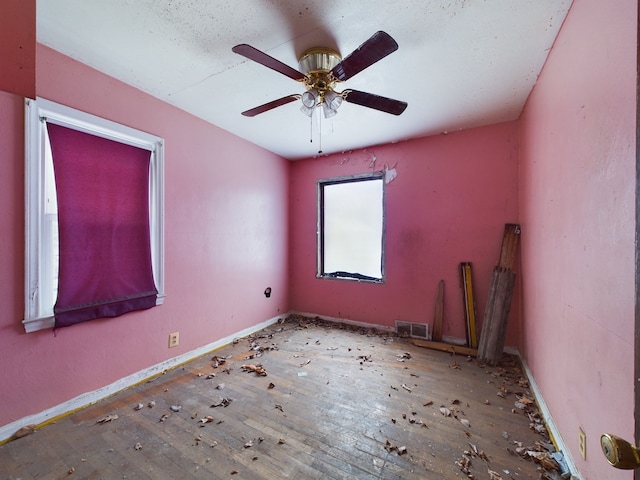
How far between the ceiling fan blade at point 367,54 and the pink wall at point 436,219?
2.06 meters

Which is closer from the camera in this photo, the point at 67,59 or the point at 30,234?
the point at 30,234

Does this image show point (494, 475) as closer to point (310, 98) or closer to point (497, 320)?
point (497, 320)

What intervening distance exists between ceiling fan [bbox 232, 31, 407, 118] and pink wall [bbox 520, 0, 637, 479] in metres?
0.91

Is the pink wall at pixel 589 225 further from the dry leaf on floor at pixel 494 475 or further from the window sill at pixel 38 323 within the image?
the window sill at pixel 38 323

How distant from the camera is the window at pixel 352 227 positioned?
3.68 meters

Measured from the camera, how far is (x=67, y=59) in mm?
1856

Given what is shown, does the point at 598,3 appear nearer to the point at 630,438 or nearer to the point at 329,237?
the point at 630,438

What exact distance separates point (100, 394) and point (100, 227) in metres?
1.32

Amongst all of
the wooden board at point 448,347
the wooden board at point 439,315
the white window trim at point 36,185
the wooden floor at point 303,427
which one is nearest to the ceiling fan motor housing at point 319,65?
the white window trim at point 36,185

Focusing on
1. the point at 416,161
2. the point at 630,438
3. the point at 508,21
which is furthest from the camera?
the point at 416,161

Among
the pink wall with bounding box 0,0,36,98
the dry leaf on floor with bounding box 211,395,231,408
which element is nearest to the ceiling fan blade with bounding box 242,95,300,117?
the pink wall with bounding box 0,0,36,98

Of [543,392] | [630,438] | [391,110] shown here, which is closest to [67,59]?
[391,110]

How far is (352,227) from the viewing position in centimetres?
391

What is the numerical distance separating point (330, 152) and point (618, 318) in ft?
11.4
